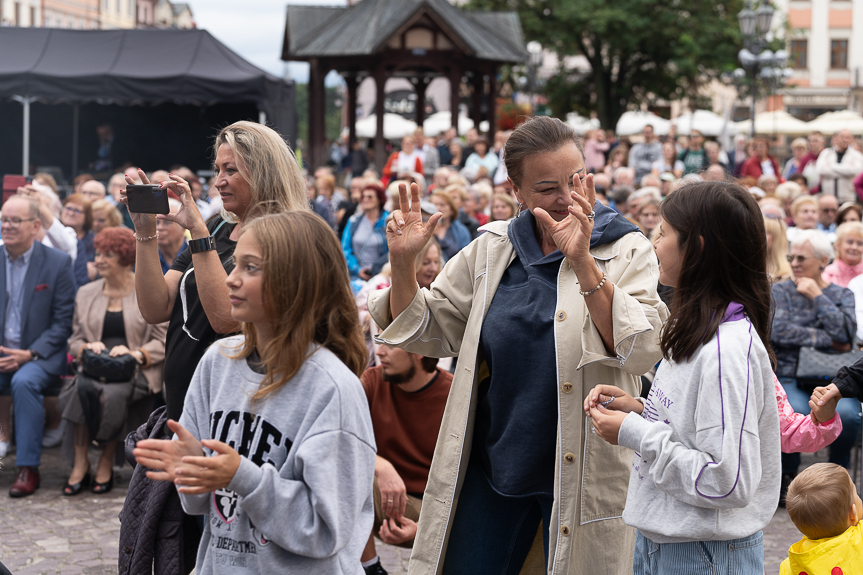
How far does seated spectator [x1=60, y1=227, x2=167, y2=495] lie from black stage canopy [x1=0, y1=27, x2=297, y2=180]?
28.3ft

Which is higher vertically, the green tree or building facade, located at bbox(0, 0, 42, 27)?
building facade, located at bbox(0, 0, 42, 27)

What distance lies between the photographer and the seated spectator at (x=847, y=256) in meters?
6.67

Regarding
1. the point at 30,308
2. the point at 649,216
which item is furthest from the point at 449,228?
the point at 30,308

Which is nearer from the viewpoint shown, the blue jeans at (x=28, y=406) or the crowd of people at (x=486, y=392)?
the crowd of people at (x=486, y=392)

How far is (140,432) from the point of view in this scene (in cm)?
313

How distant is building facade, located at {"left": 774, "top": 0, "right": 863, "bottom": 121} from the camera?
188 feet

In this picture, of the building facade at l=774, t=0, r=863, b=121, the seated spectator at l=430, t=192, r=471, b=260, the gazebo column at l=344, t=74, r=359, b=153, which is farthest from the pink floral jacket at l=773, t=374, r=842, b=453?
the building facade at l=774, t=0, r=863, b=121

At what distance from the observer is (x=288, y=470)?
1986mm

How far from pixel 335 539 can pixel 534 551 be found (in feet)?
3.60

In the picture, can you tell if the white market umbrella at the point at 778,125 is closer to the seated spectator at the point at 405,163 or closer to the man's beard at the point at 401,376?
the seated spectator at the point at 405,163

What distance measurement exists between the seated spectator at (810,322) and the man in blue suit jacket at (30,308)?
4.84 m

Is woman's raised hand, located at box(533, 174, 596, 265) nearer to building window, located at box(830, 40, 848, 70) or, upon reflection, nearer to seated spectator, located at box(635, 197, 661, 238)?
seated spectator, located at box(635, 197, 661, 238)

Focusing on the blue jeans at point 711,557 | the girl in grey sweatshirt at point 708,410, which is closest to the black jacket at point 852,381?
the girl in grey sweatshirt at point 708,410

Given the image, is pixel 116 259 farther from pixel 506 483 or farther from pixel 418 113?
pixel 418 113
